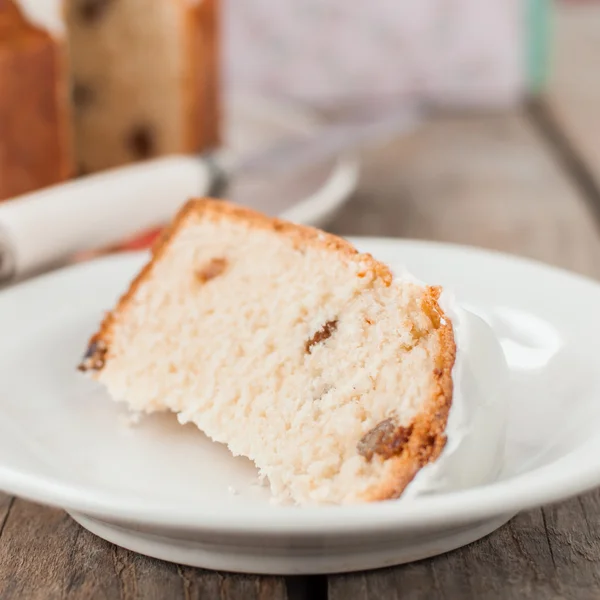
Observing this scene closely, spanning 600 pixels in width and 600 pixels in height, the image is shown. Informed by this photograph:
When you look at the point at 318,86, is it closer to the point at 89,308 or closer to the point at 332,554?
the point at 89,308

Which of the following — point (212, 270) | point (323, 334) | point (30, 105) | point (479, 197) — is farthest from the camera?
point (479, 197)

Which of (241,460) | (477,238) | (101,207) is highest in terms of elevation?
(241,460)

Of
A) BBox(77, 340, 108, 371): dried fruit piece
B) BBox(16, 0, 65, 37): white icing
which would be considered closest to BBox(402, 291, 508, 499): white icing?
BBox(77, 340, 108, 371): dried fruit piece

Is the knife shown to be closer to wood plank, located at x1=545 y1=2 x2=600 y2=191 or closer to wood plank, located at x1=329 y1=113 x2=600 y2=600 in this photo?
wood plank, located at x1=329 y1=113 x2=600 y2=600

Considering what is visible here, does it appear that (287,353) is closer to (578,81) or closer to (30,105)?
(30,105)

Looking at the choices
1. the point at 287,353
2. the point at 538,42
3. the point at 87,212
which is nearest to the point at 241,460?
the point at 287,353

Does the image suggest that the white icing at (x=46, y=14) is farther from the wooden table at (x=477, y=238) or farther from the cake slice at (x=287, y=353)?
the cake slice at (x=287, y=353)

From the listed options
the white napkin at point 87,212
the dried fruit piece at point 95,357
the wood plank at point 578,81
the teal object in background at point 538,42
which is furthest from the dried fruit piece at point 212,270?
the teal object in background at point 538,42
